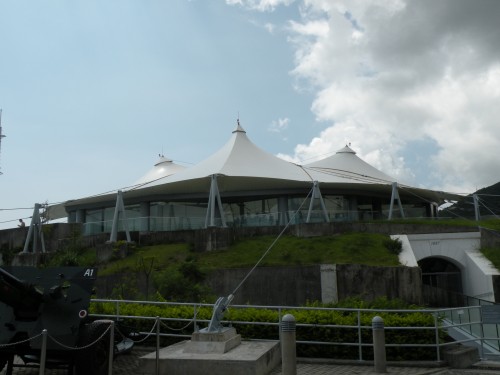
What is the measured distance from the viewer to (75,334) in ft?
26.5

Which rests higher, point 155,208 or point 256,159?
point 256,159

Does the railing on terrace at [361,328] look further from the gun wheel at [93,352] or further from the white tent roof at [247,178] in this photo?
the white tent roof at [247,178]

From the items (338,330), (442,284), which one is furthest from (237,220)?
(338,330)

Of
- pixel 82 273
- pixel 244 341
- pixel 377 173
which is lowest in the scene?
pixel 244 341

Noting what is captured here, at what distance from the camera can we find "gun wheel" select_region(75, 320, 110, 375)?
310 inches

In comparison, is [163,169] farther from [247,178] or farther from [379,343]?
[379,343]

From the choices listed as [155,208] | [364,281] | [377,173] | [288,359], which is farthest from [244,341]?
[377,173]

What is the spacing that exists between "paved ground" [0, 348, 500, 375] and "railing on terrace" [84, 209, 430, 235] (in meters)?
17.5

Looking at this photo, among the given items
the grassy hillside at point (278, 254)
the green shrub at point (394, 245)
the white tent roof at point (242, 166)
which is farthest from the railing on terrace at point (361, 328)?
the white tent roof at point (242, 166)

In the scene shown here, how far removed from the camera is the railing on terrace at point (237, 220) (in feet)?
90.4

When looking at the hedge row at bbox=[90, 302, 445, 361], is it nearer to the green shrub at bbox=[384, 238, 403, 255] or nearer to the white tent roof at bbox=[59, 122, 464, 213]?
the green shrub at bbox=[384, 238, 403, 255]

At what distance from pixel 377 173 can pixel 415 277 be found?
840 inches

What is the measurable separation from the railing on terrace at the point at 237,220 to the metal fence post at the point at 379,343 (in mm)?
18142

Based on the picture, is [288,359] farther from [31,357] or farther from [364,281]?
[364,281]
